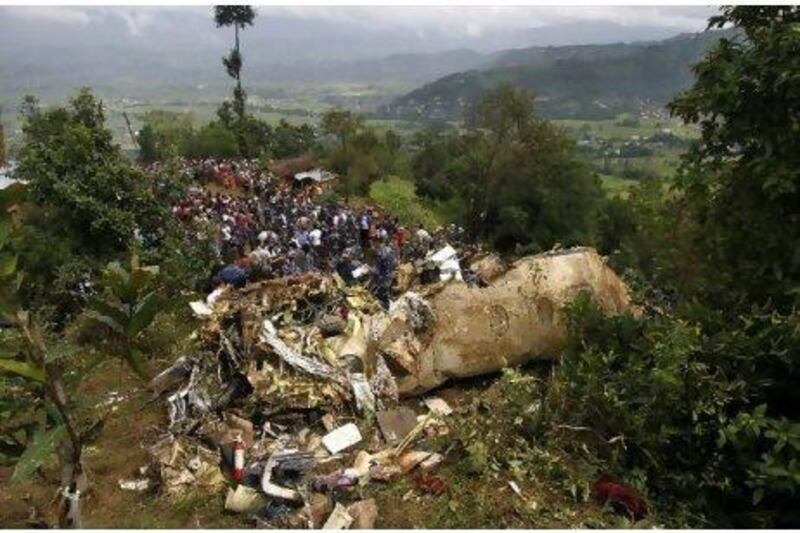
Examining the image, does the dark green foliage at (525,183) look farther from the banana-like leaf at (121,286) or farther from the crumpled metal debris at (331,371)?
the banana-like leaf at (121,286)

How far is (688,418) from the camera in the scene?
5969mm

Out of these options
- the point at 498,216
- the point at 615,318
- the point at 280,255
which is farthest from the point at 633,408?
the point at 498,216

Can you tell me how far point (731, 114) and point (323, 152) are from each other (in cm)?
Result: 4055

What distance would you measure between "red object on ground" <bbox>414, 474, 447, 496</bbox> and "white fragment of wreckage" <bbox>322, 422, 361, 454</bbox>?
1092 millimetres

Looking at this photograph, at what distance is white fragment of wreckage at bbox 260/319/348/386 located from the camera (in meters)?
7.86

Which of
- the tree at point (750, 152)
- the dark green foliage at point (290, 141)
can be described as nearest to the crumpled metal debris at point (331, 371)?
the tree at point (750, 152)

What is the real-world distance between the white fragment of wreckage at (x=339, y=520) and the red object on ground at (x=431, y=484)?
2.27 ft

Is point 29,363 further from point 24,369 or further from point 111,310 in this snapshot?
point 111,310

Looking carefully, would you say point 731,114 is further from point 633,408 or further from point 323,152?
point 323,152

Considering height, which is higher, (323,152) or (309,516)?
(309,516)

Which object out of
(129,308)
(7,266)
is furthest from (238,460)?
(7,266)

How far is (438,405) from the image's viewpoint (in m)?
8.10

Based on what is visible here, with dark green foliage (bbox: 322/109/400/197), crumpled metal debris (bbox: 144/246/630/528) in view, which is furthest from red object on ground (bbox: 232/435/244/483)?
dark green foliage (bbox: 322/109/400/197)

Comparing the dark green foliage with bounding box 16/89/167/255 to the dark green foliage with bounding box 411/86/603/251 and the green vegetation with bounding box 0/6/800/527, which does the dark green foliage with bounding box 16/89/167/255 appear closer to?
the green vegetation with bounding box 0/6/800/527
